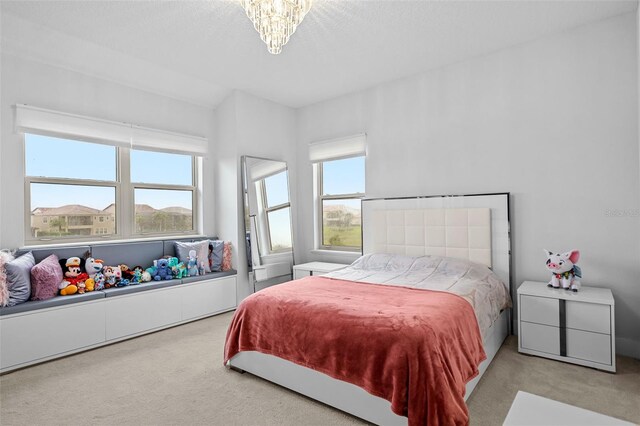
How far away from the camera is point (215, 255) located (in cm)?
427

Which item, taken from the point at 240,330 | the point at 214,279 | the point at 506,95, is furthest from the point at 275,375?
the point at 506,95

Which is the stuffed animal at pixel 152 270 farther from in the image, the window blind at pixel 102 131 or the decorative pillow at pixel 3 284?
the window blind at pixel 102 131

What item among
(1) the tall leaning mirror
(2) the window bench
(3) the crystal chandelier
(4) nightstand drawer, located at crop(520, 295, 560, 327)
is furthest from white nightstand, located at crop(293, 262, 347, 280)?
(3) the crystal chandelier

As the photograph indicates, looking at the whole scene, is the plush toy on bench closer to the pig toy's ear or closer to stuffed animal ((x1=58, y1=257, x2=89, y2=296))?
stuffed animal ((x1=58, y1=257, x2=89, y2=296))

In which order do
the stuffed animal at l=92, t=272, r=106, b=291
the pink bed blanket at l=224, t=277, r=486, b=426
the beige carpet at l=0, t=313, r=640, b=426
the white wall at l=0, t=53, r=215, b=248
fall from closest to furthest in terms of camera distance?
the pink bed blanket at l=224, t=277, r=486, b=426, the beige carpet at l=0, t=313, r=640, b=426, the white wall at l=0, t=53, r=215, b=248, the stuffed animal at l=92, t=272, r=106, b=291

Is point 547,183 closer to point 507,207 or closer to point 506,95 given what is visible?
point 507,207

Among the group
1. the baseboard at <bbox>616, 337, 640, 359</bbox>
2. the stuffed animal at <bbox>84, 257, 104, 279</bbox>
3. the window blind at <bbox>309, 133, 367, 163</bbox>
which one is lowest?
the baseboard at <bbox>616, 337, 640, 359</bbox>

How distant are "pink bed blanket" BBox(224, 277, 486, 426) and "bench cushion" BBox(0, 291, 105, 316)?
1444 mm

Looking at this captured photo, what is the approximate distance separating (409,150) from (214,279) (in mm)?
2798

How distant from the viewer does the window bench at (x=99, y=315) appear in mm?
2686

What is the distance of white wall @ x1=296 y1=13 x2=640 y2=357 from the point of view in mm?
2797

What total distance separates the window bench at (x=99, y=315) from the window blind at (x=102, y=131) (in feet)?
3.81

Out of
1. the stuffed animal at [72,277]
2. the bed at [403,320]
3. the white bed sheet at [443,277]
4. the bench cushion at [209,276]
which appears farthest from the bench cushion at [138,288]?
the white bed sheet at [443,277]

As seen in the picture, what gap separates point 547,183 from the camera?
3.12 metres
